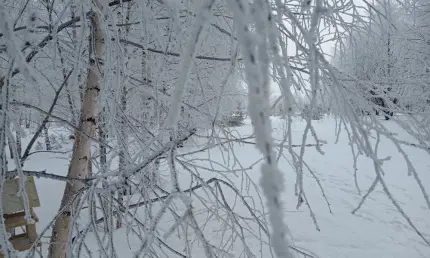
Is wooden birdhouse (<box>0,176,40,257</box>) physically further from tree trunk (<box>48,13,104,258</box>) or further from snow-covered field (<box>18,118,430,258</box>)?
tree trunk (<box>48,13,104,258</box>)

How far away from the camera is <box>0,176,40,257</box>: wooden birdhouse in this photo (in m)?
2.19

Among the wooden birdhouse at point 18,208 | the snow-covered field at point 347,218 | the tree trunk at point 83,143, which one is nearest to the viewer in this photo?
the tree trunk at point 83,143

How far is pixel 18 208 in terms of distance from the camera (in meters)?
2.33

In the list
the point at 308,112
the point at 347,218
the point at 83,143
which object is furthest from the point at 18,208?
the point at 347,218

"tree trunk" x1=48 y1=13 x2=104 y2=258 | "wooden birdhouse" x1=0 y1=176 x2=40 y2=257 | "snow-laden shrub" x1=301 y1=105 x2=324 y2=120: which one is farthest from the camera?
"wooden birdhouse" x1=0 y1=176 x2=40 y2=257

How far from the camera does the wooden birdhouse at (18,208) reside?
2191 mm

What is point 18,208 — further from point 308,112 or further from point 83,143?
point 308,112

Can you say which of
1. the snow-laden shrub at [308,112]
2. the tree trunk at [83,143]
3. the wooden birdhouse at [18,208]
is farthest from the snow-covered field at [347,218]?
the snow-laden shrub at [308,112]

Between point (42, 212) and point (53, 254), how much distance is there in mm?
4410

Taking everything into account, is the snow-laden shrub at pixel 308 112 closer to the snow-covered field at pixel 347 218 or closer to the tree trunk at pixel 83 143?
the snow-covered field at pixel 347 218

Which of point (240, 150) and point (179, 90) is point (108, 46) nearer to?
point (179, 90)

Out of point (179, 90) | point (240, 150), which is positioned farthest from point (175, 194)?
point (240, 150)

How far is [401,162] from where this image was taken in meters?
9.38

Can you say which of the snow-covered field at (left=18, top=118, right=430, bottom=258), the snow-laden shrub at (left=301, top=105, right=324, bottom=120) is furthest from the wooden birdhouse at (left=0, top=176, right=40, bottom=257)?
the snow-laden shrub at (left=301, top=105, right=324, bottom=120)
